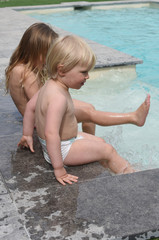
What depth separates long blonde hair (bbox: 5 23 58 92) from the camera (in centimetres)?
358

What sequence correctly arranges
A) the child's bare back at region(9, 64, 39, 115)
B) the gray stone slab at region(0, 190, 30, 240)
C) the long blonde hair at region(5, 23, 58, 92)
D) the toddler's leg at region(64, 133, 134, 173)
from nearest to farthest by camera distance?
the gray stone slab at region(0, 190, 30, 240) → the toddler's leg at region(64, 133, 134, 173) → the long blonde hair at region(5, 23, 58, 92) → the child's bare back at region(9, 64, 39, 115)

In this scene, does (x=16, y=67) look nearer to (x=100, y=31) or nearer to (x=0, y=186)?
(x=0, y=186)

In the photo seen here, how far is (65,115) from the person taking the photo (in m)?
2.95

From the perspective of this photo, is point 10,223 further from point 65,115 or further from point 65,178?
point 65,115

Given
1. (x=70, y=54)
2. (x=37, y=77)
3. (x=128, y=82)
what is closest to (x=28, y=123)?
(x=37, y=77)

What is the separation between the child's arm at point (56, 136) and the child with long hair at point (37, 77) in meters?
0.85

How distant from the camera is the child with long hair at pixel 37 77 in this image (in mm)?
3586

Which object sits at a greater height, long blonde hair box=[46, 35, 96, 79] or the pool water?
long blonde hair box=[46, 35, 96, 79]

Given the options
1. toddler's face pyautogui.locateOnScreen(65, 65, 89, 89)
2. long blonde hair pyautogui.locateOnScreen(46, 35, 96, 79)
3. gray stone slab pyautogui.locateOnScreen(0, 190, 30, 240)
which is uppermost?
long blonde hair pyautogui.locateOnScreen(46, 35, 96, 79)

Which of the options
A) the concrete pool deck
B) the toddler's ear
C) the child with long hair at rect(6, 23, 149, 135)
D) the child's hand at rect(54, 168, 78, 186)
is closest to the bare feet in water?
the child with long hair at rect(6, 23, 149, 135)

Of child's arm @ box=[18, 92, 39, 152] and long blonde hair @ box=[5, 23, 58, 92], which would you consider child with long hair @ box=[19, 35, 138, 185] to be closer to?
child's arm @ box=[18, 92, 39, 152]

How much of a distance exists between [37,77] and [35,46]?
338 mm

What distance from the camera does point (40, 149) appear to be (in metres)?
3.38

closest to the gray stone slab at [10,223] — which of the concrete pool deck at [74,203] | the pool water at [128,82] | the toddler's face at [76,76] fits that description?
the concrete pool deck at [74,203]
